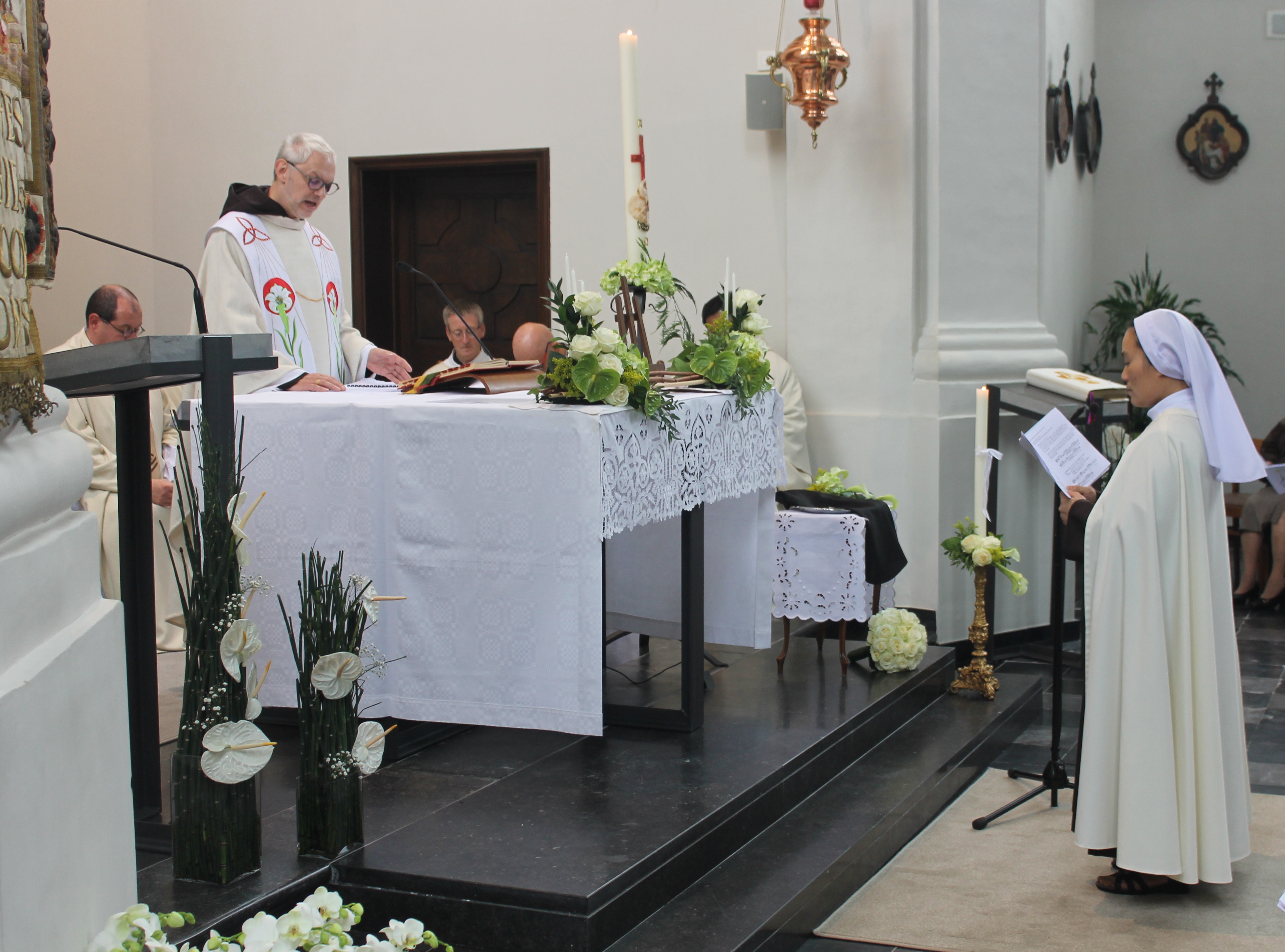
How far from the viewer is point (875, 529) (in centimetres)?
544

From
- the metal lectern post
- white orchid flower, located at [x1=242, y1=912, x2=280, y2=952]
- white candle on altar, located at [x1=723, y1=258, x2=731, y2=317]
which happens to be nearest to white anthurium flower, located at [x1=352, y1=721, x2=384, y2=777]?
the metal lectern post

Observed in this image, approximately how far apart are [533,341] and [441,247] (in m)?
2.10

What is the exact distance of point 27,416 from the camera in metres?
1.43

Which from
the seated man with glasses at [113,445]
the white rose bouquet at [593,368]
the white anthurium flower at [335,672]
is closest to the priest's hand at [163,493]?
the seated man with glasses at [113,445]

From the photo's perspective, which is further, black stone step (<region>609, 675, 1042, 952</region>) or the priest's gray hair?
the priest's gray hair

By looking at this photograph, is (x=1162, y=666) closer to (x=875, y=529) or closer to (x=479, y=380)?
(x=875, y=529)

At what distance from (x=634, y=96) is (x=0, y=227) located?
259 cm

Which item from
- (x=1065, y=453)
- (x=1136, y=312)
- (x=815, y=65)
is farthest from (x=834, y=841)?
(x=1136, y=312)

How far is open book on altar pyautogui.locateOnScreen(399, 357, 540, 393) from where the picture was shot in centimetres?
388

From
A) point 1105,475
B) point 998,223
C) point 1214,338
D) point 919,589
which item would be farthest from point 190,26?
point 1214,338

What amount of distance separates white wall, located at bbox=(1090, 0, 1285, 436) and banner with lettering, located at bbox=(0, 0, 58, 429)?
9.38 meters

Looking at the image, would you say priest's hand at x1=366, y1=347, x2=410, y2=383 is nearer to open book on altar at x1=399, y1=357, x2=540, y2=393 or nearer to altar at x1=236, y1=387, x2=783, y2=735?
open book on altar at x1=399, y1=357, x2=540, y2=393

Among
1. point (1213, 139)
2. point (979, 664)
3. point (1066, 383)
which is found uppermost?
point (1213, 139)

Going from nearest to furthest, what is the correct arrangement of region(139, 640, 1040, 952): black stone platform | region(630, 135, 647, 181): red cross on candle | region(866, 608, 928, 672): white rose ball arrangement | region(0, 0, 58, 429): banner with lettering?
region(0, 0, 58, 429): banner with lettering, region(139, 640, 1040, 952): black stone platform, region(630, 135, 647, 181): red cross on candle, region(866, 608, 928, 672): white rose ball arrangement
